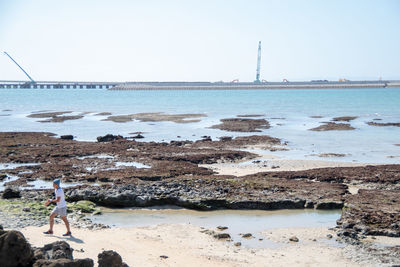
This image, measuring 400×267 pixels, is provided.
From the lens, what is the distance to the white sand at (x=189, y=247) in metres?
12.1

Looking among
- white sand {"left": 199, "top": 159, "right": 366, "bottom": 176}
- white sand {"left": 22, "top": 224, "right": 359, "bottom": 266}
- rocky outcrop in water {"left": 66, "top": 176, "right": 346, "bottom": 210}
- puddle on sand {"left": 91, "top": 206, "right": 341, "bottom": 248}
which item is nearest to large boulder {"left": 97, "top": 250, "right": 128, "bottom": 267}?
white sand {"left": 22, "top": 224, "right": 359, "bottom": 266}

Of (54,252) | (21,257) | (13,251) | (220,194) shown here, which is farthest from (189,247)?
(13,251)

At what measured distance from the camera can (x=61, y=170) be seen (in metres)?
25.0

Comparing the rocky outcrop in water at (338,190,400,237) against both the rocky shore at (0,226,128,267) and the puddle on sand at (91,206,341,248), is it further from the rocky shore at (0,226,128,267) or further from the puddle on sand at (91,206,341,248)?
the rocky shore at (0,226,128,267)

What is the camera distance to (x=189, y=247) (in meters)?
13.3

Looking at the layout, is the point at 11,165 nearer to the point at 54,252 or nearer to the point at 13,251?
the point at 54,252

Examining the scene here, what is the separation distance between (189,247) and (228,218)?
3413mm

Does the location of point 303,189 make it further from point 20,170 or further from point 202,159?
point 20,170

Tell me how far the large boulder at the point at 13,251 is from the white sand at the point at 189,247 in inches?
104

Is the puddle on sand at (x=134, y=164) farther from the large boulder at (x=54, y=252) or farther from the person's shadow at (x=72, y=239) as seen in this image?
the large boulder at (x=54, y=252)

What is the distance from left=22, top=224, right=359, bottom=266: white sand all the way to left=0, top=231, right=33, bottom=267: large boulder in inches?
104

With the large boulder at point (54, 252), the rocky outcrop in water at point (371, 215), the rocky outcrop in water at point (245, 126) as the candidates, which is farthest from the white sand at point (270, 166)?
the rocky outcrop in water at point (245, 126)

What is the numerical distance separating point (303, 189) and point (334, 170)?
5.18 m

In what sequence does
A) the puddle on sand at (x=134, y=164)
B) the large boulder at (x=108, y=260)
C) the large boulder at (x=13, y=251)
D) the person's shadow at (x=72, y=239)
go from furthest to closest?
the puddle on sand at (x=134, y=164), the person's shadow at (x=72, y=239), the large boulder at (x=108, y=260), the large boulder at (x=13, y=251)
